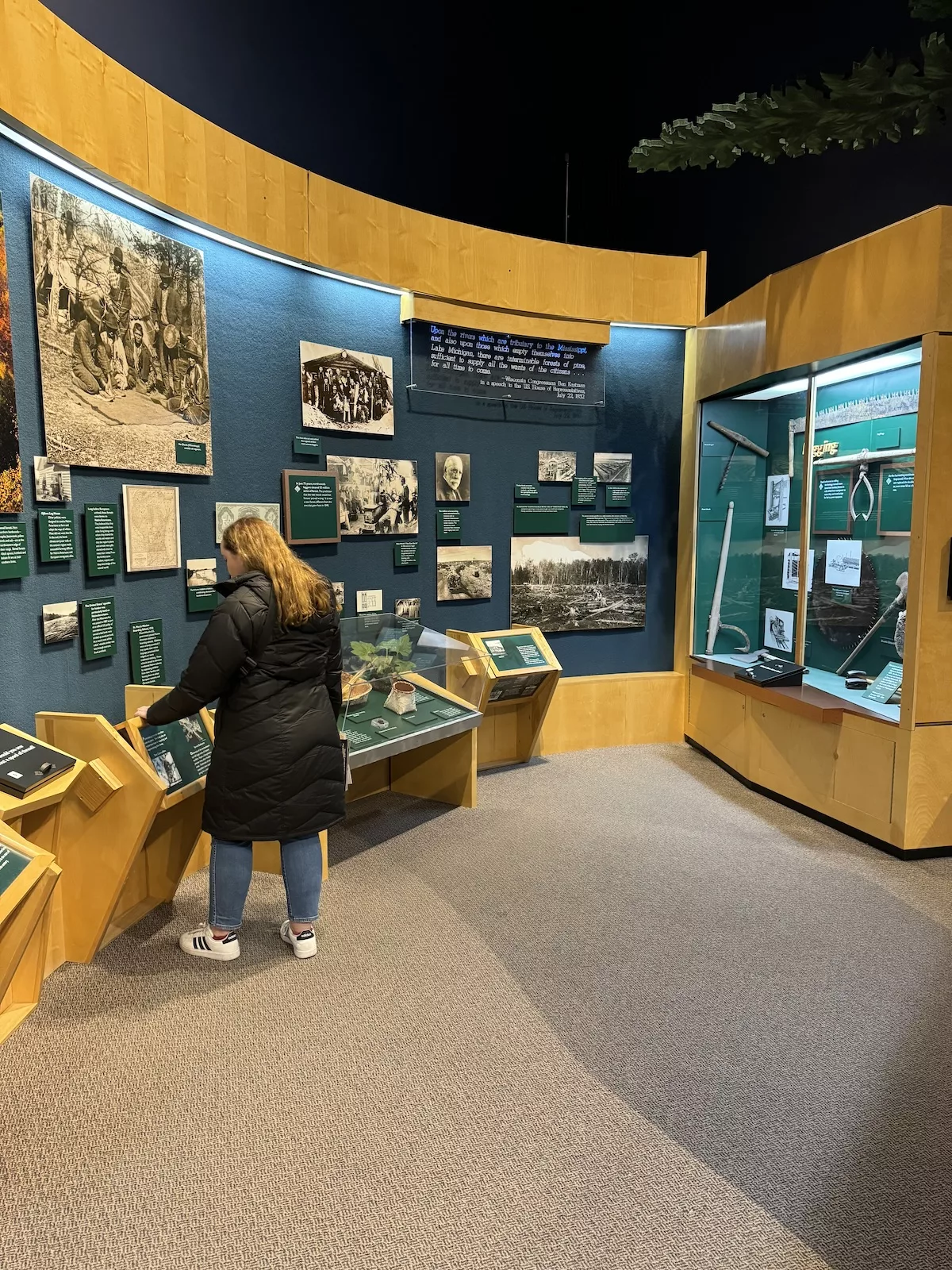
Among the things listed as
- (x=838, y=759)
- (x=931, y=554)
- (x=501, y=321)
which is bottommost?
(x=838, y=759)

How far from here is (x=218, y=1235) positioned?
1.96 m

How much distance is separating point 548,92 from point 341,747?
279 inches

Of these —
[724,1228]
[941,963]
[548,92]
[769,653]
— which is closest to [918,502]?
[769,653]

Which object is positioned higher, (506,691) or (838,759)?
(506,691)

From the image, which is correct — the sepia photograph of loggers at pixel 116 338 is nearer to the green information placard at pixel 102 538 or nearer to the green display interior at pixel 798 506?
the green information placard at pixel 102 538

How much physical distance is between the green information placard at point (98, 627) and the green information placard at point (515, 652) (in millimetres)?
2486

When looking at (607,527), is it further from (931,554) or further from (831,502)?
(931,554)

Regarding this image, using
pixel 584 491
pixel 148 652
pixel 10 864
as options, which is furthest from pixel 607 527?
pixel 10 864

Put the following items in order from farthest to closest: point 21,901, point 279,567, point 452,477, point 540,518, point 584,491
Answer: point 584,491 → point 540,518 → point 452,477 → point 279,567 → point 21,901

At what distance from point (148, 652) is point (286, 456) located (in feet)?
5.07

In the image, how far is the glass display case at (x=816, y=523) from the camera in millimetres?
4609

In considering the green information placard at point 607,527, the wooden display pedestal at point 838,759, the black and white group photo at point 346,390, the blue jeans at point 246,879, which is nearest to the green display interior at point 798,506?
the wooden display pedestal at point 838,759

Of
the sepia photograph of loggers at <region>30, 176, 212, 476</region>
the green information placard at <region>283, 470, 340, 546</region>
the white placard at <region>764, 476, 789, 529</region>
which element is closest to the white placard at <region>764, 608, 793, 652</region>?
Answer: the white placard at <region>764, 476, 789, 529</region>

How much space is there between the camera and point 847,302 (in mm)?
4566
